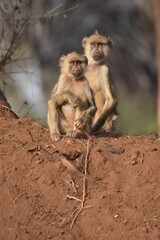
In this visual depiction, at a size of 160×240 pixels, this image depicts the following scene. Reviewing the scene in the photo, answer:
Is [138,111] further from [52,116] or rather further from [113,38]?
[52,116]

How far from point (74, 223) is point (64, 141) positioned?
1.31 meters

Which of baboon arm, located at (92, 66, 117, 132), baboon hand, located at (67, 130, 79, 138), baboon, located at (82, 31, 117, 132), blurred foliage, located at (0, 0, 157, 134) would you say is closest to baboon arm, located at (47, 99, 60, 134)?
baboon hand, located at (67, 130, 79, 138)

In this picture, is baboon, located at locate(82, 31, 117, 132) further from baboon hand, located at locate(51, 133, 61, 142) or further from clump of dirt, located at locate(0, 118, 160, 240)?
clump of dirt, located at locate(0, 118, 160, 240)

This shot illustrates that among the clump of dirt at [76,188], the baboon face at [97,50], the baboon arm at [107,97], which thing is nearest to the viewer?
the clump of dirt at [76,188]

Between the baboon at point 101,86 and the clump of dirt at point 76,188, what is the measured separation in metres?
1.62

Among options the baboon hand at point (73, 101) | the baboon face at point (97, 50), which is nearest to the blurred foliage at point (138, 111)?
the baboon face at point (97, 50)

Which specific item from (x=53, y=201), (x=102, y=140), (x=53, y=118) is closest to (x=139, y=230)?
(x=53, y=201)

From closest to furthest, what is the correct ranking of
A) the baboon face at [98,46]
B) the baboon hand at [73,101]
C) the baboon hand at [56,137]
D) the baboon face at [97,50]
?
the baboon hand at [56,137] < the baboon hand at [73,101] < the baboon face at [97,50] < the baboon face at [98,46]

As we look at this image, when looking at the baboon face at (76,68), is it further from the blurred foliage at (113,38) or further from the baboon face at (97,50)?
the blurred foliage at (113,38)

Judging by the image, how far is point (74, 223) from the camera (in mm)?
4465

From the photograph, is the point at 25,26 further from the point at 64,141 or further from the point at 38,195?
the point at 38,195

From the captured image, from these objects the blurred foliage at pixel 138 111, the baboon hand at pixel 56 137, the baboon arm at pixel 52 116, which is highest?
the baboon arm at pixel 52 116

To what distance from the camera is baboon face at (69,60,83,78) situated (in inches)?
249

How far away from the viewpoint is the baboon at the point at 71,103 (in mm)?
6023
